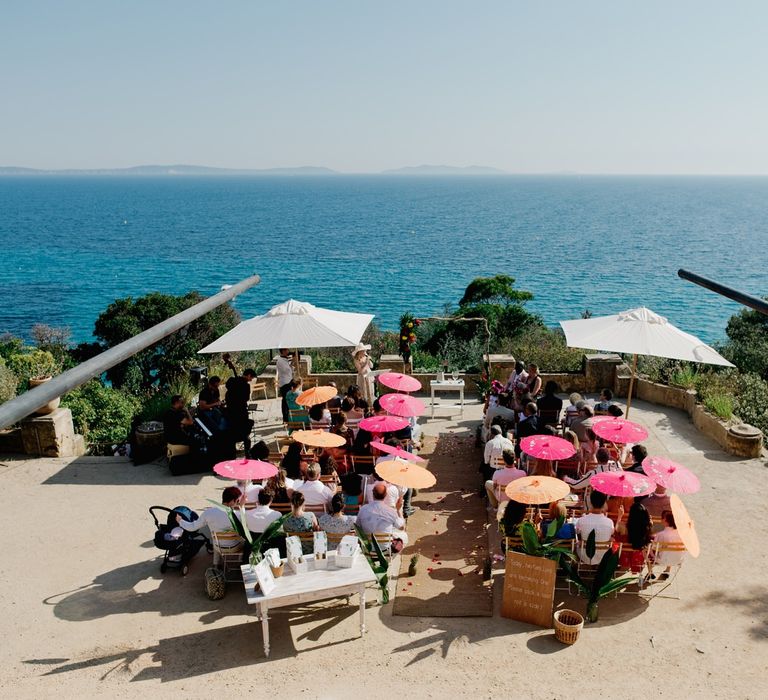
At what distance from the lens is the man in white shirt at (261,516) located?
805 cm

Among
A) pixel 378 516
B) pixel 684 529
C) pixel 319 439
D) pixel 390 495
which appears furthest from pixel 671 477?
pixel 319 439

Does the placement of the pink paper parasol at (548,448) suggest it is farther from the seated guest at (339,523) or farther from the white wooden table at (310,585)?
the white wooden table at (310,585)

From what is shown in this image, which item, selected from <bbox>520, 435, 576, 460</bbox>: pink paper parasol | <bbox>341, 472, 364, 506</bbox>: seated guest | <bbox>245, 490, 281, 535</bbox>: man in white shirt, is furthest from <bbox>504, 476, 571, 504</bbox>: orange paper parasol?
<bbox>245, 490, 281, 535</bbox>: man in white shirt

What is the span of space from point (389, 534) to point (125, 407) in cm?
956

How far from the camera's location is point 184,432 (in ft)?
38.0

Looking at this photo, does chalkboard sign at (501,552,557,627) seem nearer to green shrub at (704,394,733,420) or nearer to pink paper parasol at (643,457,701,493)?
pink paper parasol at (643,457,701,493)

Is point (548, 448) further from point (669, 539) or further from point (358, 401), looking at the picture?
point (358, 401)

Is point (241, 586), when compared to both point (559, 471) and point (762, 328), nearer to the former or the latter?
point (559, 471)

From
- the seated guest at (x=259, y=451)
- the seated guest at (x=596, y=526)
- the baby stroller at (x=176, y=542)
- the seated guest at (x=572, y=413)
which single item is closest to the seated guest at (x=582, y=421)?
the seated guest at (x=572, y=413)

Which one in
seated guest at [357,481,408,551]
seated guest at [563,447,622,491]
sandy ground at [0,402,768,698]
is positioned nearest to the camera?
sandy ground at [0,402,768,698]

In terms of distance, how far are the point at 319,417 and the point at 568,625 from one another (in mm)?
5508

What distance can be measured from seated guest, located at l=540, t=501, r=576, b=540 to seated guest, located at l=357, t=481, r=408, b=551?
186 cm

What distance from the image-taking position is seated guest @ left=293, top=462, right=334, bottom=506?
852 cm

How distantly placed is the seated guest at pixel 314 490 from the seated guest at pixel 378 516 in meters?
0.58
